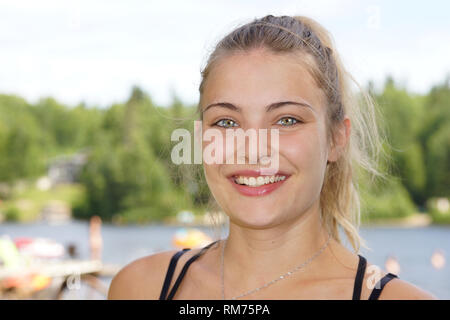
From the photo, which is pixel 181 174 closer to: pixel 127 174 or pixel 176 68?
pixel 127 174

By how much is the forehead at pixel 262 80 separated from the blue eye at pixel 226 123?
0.14 feet

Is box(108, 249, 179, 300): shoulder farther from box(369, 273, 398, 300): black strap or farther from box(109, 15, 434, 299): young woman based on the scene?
box(369, 273, 398, 300): black strap

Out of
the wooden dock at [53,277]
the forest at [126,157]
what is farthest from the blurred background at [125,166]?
the wooden dock at [53,277]

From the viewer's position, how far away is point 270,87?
118cm

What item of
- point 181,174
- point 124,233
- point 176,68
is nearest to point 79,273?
point 181,174

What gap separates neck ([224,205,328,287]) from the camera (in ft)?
4.16

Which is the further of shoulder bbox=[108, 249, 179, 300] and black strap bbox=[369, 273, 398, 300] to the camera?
shoulder bbox=[108, 249, 179, 300]

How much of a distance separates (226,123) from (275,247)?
285 millimetres

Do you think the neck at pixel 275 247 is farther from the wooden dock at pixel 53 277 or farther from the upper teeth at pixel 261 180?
the wooden dock at pixel 53 277

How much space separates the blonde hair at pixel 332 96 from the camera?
127 cm

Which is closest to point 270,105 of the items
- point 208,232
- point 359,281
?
point 359,281

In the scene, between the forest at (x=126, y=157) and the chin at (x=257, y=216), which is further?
the forest at (x=126, y=157)

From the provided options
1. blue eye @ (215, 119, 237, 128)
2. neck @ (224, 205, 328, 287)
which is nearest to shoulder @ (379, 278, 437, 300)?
neck @ (224, 205, 328, 287)

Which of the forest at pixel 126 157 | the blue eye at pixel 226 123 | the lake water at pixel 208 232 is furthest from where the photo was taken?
the forest at pixel 126 157
